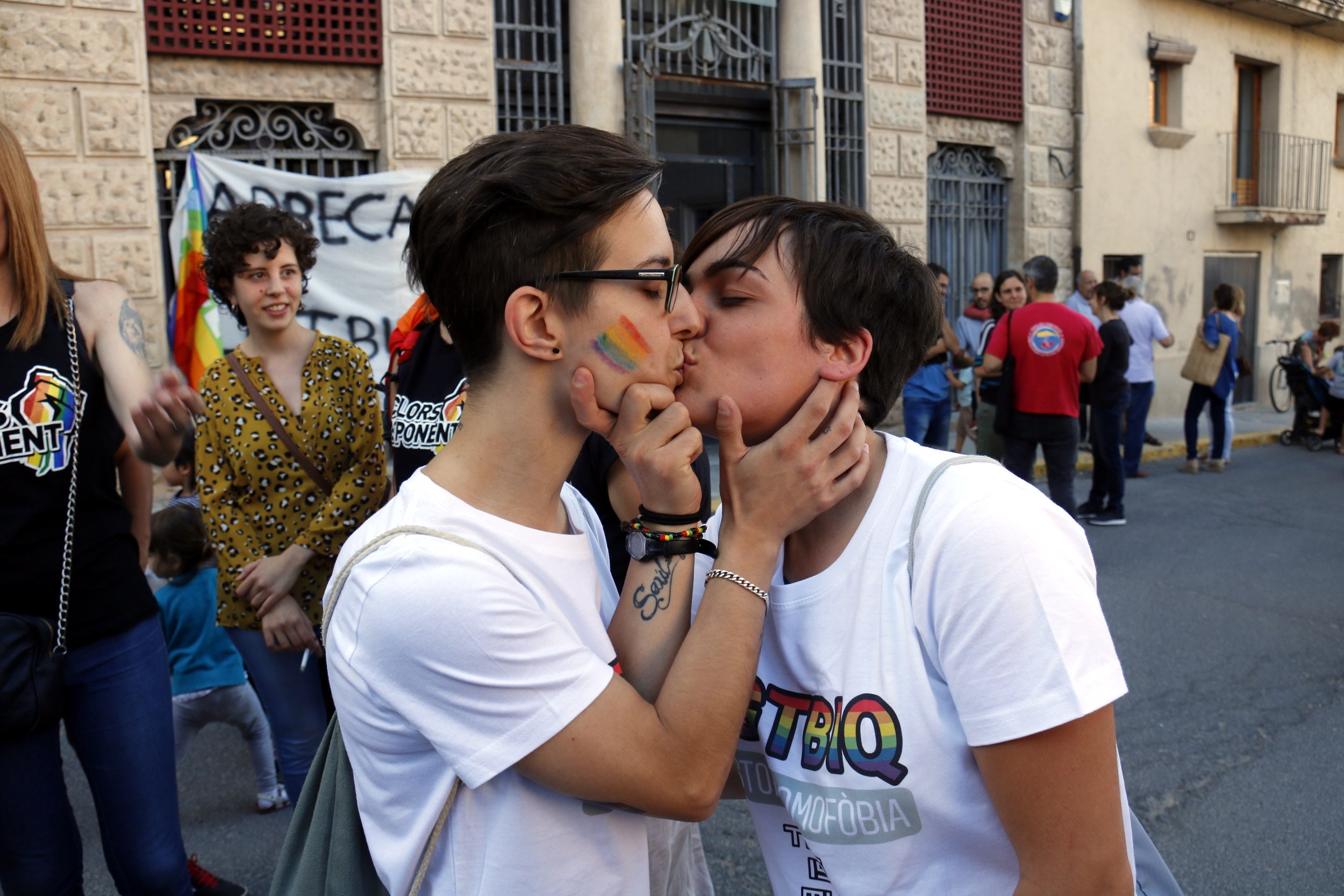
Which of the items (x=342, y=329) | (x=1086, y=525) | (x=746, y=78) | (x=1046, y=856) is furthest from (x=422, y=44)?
(x=1046, y=856)

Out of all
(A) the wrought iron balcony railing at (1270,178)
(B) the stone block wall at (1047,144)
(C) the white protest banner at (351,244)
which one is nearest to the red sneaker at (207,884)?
(C) the white protest banner at (351,244)

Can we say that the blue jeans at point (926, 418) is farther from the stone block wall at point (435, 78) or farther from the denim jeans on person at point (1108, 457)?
the stone block wall at point (435, 78)

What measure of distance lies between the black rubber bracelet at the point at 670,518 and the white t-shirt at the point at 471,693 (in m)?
0.11

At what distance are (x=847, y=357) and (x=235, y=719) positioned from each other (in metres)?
3.12

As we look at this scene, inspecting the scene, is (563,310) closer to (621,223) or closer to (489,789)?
(621,223)

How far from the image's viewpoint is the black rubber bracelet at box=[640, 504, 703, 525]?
63.4 inches

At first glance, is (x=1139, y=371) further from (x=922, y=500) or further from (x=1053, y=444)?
(x=922, y=500)

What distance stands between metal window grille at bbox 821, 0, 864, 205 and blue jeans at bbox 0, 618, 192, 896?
32.0 ft

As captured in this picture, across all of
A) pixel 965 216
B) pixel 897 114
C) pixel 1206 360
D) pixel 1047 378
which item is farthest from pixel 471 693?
pixel 965 216

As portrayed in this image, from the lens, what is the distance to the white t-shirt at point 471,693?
134 centimetres

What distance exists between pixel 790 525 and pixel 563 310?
1.46 feet

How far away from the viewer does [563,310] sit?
5.04 feet

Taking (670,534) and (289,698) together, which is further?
(289,698)

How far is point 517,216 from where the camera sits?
59.2 inches
